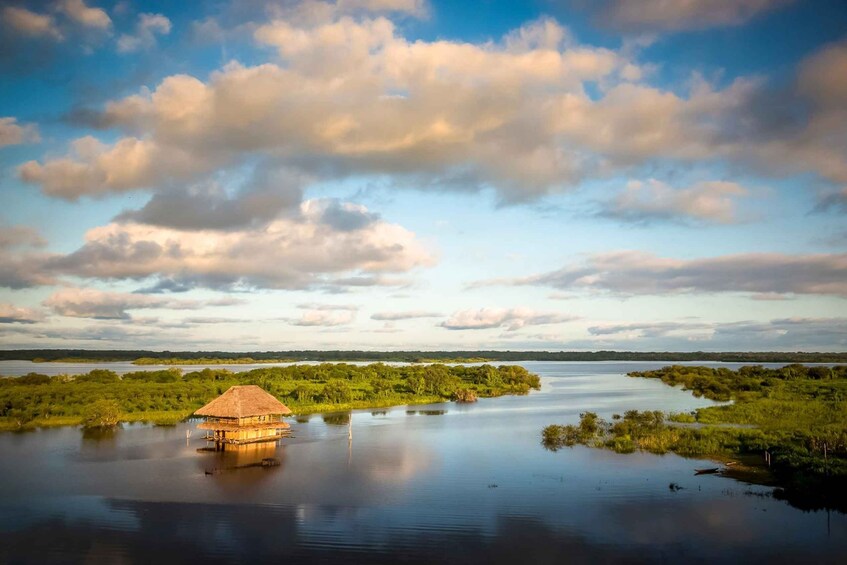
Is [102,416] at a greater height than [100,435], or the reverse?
[102,416]

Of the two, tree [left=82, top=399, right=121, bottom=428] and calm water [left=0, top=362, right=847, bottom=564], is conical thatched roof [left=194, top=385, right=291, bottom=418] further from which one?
tree [left=82, top=399, right=121, bottom=428]

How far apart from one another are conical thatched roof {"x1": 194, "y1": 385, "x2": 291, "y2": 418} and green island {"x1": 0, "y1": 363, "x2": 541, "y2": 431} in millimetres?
12567

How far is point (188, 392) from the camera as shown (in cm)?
6025

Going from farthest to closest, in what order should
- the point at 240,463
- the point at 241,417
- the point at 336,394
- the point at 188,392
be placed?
the point at 336,394
the point at 188,392
the point at 241,417
the point at 240,463

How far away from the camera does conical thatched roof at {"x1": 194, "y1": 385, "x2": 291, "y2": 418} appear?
127ft

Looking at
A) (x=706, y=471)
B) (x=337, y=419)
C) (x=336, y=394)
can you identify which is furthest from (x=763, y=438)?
(x=336, y=394)

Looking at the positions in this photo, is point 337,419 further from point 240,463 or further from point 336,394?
point 240,463

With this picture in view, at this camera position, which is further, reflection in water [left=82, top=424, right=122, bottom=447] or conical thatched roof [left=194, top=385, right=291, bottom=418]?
reflection in water [left=82, top=424, right=122, bottom=447]

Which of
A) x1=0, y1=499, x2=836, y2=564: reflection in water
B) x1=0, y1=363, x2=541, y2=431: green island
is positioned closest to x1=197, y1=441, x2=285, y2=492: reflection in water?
x1=0, y1=499, x2=836, y2=564: reflection in water

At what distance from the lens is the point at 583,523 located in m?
23.1

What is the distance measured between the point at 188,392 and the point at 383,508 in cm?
4196

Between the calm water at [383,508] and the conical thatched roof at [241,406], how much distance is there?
8.04 feet

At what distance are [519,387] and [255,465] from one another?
61.9 meters

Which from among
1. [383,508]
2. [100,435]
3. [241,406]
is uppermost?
[241,406]
